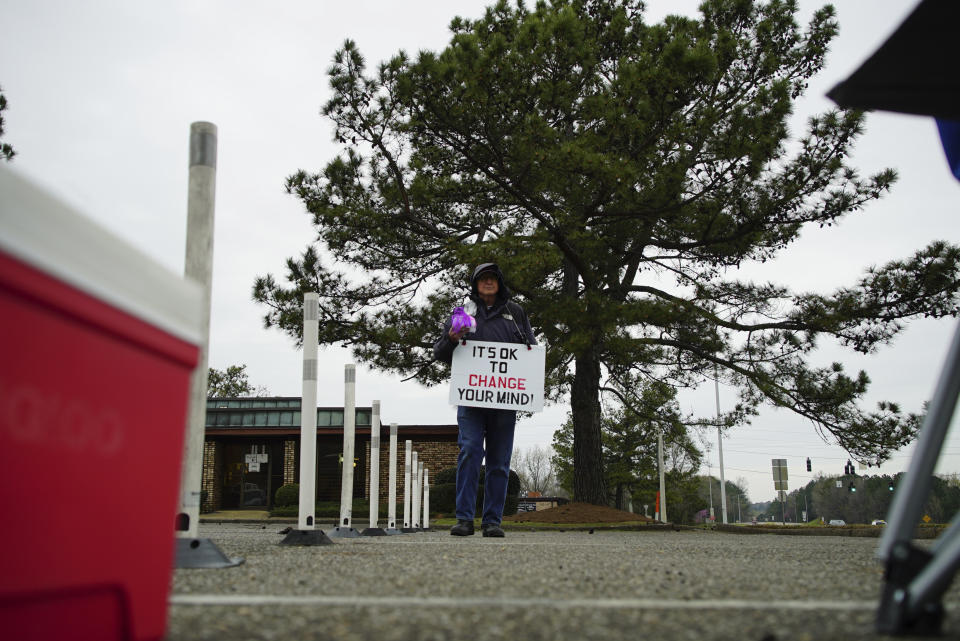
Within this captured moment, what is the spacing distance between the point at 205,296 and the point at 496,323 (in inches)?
139

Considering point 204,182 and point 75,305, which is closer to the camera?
point 75,305

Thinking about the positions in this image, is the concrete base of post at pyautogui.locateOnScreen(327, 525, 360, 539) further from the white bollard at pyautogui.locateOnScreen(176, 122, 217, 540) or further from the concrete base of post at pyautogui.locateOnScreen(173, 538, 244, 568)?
the concrete base of post at pyautogui.locateOnScreen(173, 538, 244, 568)

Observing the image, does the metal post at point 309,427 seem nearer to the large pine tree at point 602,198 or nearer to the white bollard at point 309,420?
the white bollard at point 309,420

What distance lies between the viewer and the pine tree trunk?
14586 mm

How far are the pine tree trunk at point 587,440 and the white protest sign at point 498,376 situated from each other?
8029 mm

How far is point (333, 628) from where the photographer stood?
1681 millimetres

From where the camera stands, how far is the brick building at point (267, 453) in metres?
30.7

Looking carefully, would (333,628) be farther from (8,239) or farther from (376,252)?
(376,252)

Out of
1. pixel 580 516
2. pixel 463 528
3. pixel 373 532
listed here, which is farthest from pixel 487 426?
pixel 580 516

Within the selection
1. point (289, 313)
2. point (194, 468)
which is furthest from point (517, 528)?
point (194, 468)

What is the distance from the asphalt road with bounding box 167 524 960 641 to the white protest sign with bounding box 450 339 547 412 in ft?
8.98

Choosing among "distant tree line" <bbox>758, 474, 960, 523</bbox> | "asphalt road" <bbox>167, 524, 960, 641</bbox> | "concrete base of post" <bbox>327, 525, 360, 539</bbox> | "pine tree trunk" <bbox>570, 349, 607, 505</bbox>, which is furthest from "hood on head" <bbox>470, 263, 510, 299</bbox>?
"distant tree line" <bbox>758, 474, 960, 523</bbox>

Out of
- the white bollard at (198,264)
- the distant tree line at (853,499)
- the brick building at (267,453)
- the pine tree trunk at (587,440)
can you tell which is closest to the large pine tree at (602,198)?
the pine tree trunk at (587,440)

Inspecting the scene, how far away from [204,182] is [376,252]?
10.2m
